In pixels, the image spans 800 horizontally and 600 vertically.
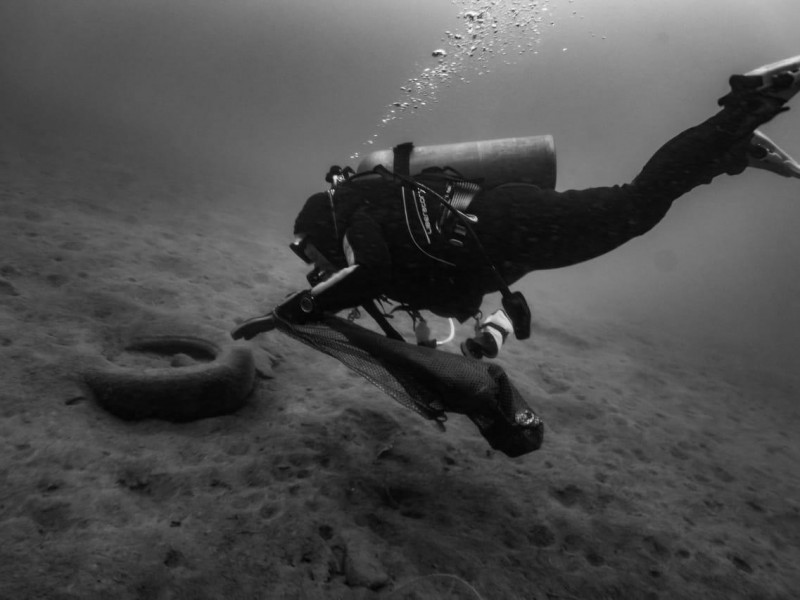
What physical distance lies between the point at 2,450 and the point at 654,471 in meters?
4.60

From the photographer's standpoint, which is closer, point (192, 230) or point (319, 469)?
point (319, 469)

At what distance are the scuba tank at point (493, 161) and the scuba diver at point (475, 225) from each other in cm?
7

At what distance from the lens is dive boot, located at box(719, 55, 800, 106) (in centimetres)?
240

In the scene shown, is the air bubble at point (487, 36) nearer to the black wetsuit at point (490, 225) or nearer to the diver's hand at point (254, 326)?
the black wetsuit at point (490, 225)

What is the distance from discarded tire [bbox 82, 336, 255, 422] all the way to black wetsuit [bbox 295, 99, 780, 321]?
1116mm

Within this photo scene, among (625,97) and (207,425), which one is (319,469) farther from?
(625,97)

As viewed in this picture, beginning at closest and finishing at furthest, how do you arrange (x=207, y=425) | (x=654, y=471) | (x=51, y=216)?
(x=207, y=425) < (x=654, y=471) < (x=51, y=216)

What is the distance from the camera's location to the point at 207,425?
2.95 meters

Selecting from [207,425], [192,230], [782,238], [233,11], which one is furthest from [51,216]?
[782,238]

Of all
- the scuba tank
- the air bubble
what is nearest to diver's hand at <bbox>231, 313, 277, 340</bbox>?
the scuba tank

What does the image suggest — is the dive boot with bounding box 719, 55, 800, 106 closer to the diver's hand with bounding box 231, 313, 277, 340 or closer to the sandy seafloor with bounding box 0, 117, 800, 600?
the sandy seafloor with bounding box 0, 117, 800, 600

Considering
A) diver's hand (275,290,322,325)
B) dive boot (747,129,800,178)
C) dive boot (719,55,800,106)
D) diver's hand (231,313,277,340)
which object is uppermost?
dive boot (719,55,800,106)

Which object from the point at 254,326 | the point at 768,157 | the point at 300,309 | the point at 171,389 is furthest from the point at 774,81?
the point at 171,389

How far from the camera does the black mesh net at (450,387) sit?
225 centimetres
